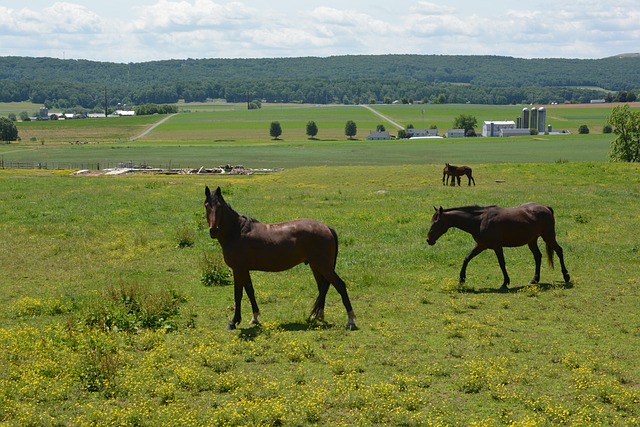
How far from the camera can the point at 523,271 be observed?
22438mm

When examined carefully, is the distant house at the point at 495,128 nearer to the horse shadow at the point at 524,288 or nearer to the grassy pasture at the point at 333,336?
the grassy pasture at the point at 333,336

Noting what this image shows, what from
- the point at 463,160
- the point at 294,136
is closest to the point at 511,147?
the point at 463,160

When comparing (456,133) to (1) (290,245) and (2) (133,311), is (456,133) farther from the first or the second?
(2) (133,311)

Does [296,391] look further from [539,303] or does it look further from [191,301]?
[539,303]

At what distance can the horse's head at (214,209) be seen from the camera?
15.3 metres

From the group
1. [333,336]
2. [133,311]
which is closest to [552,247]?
[333,336]

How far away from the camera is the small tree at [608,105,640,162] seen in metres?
82.1

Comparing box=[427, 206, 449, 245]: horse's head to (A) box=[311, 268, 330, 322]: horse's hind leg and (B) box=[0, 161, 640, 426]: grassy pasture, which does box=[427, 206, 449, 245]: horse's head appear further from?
(A) box=[311, 268, 330, 322]: horse's hind leg

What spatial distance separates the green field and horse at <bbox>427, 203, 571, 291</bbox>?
1.06 metres

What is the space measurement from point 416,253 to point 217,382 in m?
13.4

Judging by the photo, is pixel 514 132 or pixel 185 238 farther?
pixel 514 132

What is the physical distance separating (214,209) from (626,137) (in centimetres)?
7766

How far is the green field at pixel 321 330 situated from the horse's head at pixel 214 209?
7.24 feet

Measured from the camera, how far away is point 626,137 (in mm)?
83062
